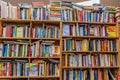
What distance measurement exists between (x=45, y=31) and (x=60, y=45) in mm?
366

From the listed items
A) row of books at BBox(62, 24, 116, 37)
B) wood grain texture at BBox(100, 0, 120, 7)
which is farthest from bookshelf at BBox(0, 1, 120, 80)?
wood grain texture at BBox(100, 0, 120, 7)

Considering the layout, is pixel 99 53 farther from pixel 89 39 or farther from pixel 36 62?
pixel 36 62

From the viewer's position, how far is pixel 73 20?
350cm

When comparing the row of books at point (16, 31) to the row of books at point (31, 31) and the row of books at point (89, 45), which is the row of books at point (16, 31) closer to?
the row of books at point (31, 31)

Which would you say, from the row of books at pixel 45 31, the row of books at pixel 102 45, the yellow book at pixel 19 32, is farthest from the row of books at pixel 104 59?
the yellow book at pixel 19 32

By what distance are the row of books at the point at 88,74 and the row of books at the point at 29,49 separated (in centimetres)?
40

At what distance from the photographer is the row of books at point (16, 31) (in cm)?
334

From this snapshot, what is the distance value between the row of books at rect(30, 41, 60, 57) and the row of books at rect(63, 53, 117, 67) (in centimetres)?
21

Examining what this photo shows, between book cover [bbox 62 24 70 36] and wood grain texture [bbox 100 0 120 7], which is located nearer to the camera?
book cover [bbox 62 24 70 36]

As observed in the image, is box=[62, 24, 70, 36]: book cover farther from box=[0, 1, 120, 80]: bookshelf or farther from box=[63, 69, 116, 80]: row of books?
box=[63, 69, 116, 80]: row of books

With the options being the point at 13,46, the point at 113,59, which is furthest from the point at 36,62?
the point at 113,59

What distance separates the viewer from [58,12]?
3.48 m

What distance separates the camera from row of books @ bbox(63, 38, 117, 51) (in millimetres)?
3449

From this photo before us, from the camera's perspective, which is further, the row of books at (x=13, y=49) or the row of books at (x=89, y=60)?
the row of books at (x=89, y=60)
